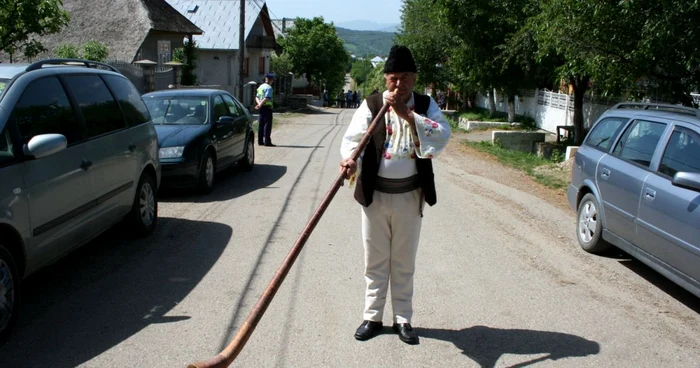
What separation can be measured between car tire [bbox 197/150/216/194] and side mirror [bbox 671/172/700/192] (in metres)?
6.47

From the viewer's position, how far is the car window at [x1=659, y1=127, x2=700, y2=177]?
5.70 m

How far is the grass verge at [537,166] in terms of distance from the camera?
12.8m

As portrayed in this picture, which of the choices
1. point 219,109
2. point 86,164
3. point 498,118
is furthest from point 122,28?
point 86,164

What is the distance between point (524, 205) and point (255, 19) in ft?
122

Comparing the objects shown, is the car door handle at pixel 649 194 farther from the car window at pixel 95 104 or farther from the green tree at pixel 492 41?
the green tree at pixel 492 41

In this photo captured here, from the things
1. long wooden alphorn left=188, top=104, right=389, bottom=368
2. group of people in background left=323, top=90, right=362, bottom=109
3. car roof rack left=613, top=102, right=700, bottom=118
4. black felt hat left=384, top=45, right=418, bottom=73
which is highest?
black felt hat left=384, top=45, right=418, bottom=73

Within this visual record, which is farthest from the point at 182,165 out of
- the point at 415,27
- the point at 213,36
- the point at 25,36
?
the point at 213,36

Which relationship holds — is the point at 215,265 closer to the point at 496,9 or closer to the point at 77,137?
the point at 77,137

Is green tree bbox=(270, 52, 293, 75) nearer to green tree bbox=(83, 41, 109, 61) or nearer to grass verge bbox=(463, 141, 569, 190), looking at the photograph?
green tree bbox=(83, 41, 109, 61)

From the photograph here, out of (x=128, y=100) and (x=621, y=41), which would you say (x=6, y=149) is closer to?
(x=128, y=100)

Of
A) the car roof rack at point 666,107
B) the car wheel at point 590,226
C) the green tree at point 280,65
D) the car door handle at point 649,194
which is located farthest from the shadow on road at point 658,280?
the green tree at point 280,65

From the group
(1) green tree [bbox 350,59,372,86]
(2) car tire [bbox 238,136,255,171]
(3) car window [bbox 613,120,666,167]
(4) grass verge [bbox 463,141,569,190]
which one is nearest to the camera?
(3) car window [bbox 613,120,666,167]

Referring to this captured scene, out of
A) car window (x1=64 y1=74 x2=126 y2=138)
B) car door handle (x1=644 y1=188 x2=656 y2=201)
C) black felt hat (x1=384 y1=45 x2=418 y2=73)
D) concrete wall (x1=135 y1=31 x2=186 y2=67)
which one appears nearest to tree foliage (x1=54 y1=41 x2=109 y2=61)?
concrete wall (x1=135 y1=31 x2=186 y2=67)

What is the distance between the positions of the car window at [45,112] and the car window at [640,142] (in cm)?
507
